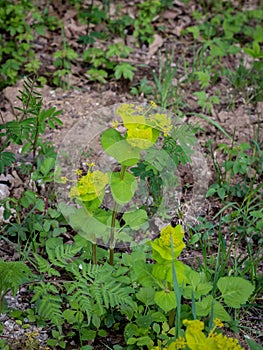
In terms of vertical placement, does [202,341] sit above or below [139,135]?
below

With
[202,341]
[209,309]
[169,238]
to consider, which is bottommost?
[209,309]

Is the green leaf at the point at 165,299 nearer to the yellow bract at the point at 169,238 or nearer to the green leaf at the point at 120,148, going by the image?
the yellow bract at the point at 169,238

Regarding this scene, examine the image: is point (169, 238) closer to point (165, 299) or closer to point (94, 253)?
point (165, 299)

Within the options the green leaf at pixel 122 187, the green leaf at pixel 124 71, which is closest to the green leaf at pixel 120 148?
the green leaf at pixel 122 187

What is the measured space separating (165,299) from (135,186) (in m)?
0.51

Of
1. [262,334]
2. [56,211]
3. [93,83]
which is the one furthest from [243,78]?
[262,334]

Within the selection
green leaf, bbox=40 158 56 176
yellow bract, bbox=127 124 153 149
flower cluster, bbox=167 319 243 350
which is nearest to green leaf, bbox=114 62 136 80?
green leaf, bbox=40 158 56 176

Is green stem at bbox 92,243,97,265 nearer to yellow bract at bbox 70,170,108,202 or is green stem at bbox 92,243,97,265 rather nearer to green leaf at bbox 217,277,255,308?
yellow bract at bbox 70,170,108,202

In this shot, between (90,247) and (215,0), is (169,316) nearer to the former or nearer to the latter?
(90,247)

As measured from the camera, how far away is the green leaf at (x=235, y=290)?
222cm

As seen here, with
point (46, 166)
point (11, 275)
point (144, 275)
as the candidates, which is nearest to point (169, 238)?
point (144, 275)

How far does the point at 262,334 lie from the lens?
2.39 metres

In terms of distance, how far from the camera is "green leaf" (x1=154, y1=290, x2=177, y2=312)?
6.95 ft

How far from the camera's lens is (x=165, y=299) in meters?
2.14
